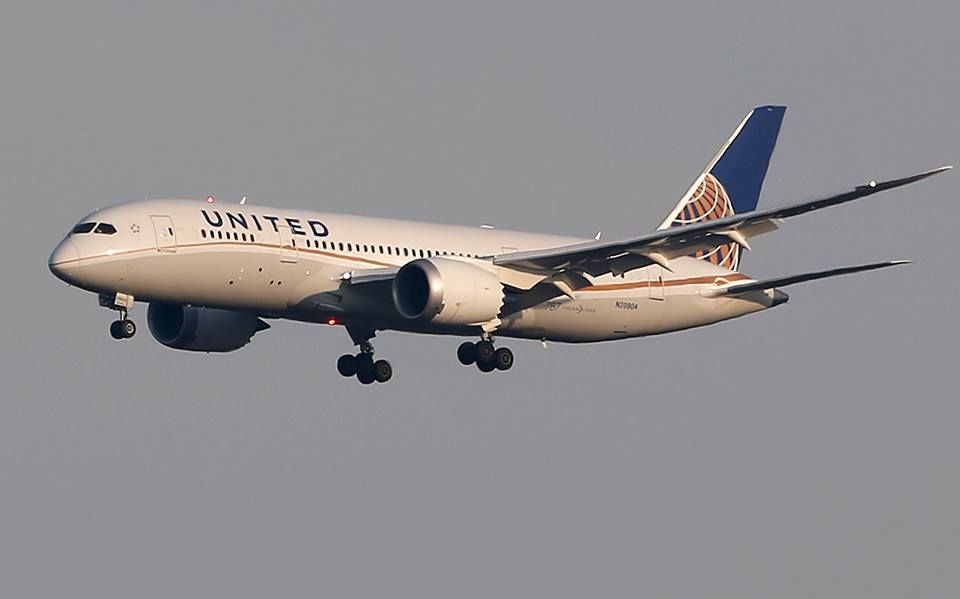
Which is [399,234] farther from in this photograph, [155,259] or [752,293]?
[752,293]

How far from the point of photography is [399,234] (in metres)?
62.0

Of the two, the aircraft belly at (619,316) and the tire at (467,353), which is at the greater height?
the aircraft belly at (619,316)

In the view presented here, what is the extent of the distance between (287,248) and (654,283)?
42.4 feet

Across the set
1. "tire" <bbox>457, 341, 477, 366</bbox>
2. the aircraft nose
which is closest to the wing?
"tire" <bbox>457, 341, 477, 366</bbox>

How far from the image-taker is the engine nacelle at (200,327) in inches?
Answer: 2552

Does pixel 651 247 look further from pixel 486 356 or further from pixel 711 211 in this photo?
pixel 711 211

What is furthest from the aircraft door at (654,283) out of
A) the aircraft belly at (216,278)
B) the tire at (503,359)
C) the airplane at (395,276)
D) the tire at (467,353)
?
the aircraft belly at (216,278)

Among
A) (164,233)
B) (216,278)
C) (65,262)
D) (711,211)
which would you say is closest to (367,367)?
(216,278)

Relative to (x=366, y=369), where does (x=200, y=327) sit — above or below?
above

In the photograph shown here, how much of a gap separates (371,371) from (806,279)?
1295cm

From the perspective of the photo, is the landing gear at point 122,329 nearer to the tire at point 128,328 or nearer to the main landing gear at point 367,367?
the tire at point 128,328

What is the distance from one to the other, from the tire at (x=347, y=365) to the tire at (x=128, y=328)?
960cm

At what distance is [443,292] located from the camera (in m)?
59.2

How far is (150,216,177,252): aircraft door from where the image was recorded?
5741 cm
